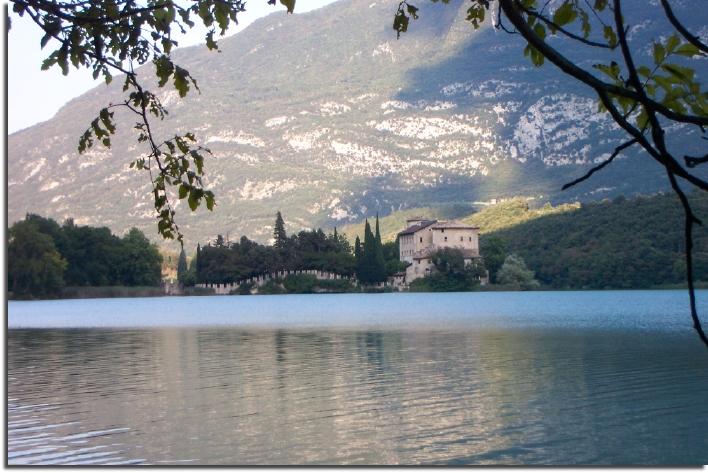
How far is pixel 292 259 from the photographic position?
92.9 meters

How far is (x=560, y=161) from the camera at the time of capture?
166 meters

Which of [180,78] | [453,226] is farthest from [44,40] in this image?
[453,226]

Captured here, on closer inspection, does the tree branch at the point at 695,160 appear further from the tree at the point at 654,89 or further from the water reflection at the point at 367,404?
the water reflection at the point at 367,404

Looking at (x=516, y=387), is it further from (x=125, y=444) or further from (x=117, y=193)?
(x=117, y=193)

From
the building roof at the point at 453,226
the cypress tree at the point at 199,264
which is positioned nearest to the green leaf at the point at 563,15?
the building roof at the point at 453,226

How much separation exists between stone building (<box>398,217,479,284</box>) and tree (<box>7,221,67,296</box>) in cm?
3191

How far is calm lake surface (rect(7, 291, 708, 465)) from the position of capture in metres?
9.68

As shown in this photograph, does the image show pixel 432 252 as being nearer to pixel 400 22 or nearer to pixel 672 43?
pixel 400 22

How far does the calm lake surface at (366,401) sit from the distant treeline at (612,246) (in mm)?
44515

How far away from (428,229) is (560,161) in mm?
76397

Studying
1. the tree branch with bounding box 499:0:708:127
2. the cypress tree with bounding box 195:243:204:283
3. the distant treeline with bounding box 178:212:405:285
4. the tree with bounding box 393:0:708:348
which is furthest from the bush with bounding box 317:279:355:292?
the tree branch with bounding box 499:0:708:127

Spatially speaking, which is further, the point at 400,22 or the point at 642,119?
the point at 400,22

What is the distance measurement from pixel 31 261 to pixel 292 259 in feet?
97.7

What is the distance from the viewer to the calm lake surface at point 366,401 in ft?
31.8
